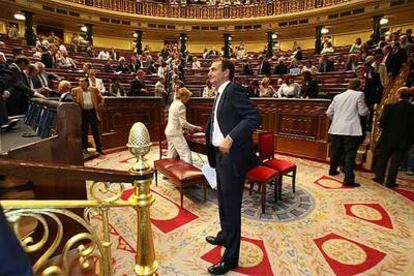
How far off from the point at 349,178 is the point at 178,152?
2.60 meters

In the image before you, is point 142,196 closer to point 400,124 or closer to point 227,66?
point 227,66

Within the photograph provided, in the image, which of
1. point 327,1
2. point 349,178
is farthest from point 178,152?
point 327,1

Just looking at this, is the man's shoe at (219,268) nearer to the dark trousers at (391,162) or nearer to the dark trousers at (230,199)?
the dark trousers at (230,199)

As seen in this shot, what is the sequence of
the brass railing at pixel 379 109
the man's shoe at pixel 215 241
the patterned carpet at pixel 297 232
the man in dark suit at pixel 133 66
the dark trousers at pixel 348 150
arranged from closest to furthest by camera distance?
the patterned carpet at pixel 297 232 → the man's shoe at pixel 215 241 → the dark trousers at pixel 348 150 → the brass railing at pixel 379 109 → the man in dark suit at pixel 133 66

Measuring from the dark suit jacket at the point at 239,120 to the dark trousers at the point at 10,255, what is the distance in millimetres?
1602

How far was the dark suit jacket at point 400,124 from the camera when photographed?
397 cm

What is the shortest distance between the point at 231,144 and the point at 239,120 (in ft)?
0.83

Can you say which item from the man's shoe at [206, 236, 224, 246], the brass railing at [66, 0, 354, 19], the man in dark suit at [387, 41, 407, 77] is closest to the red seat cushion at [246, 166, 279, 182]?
the man's shoe at [206, 236, 224, 246]

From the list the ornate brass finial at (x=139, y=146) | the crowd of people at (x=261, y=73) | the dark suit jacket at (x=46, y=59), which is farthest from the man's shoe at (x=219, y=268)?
the dark suit jacket at (x=46, y=59)

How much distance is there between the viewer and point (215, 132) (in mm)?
2262

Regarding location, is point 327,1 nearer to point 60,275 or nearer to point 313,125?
point 313,125

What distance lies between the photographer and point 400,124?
13.0ft

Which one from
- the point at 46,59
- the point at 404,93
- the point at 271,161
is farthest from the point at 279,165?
the point at 46,59

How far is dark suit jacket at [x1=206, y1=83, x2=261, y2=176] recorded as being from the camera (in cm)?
207
